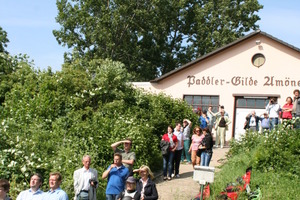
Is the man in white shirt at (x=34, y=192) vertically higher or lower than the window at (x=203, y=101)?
lower

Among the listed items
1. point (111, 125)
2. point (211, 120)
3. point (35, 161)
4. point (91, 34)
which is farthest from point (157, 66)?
point (35, 161)

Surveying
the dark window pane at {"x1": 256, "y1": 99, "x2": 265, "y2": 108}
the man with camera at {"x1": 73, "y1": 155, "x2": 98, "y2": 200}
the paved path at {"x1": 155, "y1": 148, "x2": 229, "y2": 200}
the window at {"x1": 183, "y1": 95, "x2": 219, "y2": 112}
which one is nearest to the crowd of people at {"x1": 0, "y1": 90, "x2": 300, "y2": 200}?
the man with camera at {"x1": 73, "y1": 155, "x2": 98, "y2": 200}

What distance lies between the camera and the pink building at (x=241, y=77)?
22062 mm

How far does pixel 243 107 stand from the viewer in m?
22.8

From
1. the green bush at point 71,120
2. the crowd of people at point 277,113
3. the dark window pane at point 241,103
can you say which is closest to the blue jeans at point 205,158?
the green bush at point 71,120

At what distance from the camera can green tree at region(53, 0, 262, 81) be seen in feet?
107

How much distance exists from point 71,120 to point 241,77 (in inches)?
477

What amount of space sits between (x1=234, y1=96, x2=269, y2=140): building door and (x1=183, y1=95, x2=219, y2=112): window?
3.83 feet

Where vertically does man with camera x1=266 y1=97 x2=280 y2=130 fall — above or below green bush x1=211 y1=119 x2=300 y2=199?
above

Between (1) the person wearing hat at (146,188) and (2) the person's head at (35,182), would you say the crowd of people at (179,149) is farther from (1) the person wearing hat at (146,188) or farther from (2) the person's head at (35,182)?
(2) the person's head at (35,182)

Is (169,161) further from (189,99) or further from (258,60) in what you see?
(258,60)

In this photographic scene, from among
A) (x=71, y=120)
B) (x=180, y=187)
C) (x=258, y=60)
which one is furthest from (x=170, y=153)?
(x=258, y=60)

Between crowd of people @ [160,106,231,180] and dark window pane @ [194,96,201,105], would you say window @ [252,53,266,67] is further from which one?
crowd of people @ [160,106,231,180]

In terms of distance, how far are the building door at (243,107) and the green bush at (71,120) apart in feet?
18.7
